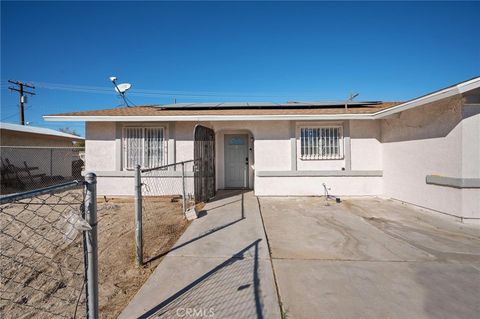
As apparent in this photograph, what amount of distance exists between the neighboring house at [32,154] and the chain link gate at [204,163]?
7.95 m

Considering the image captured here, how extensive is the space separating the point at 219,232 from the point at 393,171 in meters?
6.31

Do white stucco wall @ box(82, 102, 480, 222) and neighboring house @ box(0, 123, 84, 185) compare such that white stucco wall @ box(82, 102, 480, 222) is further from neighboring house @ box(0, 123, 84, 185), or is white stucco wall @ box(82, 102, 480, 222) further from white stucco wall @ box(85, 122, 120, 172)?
neighboring house @ box(0, 123, 84, 185)

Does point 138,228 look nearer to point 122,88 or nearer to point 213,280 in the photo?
point 213,280

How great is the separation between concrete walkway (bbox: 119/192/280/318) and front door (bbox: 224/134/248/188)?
4692 mm

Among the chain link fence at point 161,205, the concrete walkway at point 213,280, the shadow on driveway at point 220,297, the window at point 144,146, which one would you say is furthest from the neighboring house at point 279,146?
the shadow on driveway at point 220,297

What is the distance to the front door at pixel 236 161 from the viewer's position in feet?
31.3

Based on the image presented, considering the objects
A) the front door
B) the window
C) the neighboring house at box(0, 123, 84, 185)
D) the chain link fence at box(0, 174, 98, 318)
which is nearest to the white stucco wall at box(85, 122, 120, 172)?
the window

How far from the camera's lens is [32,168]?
13359mm

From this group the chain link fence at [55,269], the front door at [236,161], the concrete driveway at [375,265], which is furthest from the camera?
the front door at [236,161]

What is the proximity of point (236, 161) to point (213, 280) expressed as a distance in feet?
22.2

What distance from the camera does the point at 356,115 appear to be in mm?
7770

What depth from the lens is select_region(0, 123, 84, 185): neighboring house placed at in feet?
41.5

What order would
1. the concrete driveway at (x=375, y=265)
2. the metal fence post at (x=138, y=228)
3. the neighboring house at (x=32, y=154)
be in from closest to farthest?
the concrete driveway at (x=375, y=265) < the metal fence post at (x=138, y=228) < the neighboring house at (x=32, y=154)

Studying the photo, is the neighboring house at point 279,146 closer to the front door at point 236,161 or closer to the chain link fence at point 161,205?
the chain link fence at point 161,205
